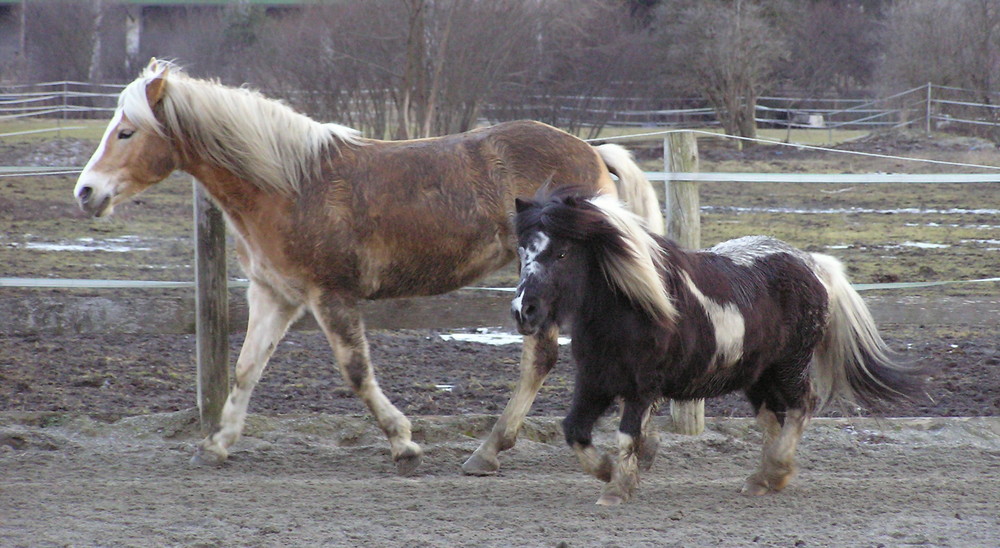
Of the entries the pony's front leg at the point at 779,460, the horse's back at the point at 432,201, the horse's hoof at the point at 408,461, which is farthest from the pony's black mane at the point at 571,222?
the horse's hoof at the point at 408,461

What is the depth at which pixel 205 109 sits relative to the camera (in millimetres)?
4590

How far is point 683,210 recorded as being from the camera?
543 cm

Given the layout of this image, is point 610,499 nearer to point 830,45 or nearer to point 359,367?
point 359,367

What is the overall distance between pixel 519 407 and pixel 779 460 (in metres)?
1.22

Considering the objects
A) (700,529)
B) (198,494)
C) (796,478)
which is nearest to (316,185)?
(198,494)

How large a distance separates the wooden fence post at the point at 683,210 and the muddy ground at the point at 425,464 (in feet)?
0.37

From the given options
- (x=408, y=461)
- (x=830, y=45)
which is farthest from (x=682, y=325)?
(x=830, y=45)

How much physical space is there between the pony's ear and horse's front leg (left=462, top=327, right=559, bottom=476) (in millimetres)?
1999

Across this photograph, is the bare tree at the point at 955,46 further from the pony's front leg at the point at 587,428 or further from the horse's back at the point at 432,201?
the pony's front leg at the point at 587,428

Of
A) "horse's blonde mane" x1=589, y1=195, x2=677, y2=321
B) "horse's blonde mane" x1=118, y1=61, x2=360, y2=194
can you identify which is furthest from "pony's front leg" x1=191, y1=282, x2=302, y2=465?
"horse's blonde mane" x1=589, y1=195, x2=677, y2=321

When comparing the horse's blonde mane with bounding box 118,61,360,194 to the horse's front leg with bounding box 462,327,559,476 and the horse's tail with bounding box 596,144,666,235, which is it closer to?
the horse's front leg with bounding box 462,327,559,476

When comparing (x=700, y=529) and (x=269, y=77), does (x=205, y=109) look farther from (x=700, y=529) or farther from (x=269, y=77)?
(x=269, y=77)

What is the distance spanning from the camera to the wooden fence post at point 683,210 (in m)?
5.34

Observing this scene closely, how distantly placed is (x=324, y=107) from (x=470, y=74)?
252 cm
